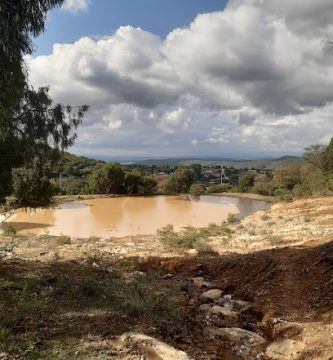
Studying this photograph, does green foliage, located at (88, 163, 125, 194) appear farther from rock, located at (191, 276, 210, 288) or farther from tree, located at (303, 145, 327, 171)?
rock, located at (191, 276, 210, 288)

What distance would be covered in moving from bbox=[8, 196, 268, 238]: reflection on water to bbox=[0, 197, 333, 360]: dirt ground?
13.3 meters

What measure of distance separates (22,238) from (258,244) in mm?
10920

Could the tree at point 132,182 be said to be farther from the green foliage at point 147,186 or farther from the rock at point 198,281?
the rock at point 198,281

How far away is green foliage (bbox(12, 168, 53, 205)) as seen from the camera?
31.5 feet

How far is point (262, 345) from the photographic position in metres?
5.73

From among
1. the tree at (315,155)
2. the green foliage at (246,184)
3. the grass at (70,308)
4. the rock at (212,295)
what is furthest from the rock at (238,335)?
the green foliage at (246,184)

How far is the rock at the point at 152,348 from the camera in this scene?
458 cm

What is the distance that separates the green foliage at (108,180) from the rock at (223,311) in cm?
4321

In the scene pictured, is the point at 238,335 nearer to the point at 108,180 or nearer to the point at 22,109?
the point at 22,109

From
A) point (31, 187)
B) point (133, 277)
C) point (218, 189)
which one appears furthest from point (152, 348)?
point (218, 189)

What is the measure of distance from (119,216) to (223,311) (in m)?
25.4

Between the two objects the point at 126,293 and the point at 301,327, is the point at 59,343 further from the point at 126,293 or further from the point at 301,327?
the point at 301,327

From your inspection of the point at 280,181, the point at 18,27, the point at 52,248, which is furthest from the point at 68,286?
the point at 280,181

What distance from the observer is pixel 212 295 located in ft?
26.8
